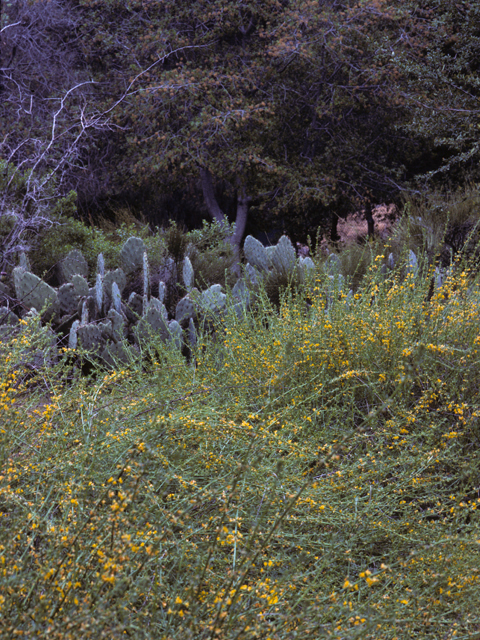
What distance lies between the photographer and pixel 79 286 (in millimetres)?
4086

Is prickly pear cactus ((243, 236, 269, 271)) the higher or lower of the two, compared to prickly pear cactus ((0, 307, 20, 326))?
lower

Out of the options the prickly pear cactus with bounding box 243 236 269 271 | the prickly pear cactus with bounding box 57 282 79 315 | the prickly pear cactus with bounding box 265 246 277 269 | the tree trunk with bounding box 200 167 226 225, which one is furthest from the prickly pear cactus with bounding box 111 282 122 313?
the tree trunk with bounding box 200 167 226 225

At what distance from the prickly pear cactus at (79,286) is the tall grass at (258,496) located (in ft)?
4.30

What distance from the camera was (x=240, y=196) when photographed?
32.8ft

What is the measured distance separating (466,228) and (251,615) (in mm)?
5422

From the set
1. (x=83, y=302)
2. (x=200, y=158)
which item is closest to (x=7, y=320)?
(x=83, y=302)

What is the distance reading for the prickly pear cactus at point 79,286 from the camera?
13.4ft

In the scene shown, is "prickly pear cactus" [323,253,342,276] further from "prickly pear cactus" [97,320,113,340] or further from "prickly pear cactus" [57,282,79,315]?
"prickly pear cactus" [57,282,79,315]

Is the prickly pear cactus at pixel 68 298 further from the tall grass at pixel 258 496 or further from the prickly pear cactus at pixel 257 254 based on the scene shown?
the prickly pear cactus at pixel 257 254

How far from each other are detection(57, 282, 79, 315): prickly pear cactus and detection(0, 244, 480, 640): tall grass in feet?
4.33

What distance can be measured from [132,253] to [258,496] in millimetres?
3216

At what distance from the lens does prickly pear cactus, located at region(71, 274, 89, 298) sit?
4.07m

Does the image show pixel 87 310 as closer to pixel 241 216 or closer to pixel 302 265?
pixel 302 265

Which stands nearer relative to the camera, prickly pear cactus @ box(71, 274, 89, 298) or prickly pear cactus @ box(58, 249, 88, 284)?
prickly pear cactus @ box(71, 274, 89, 298)
